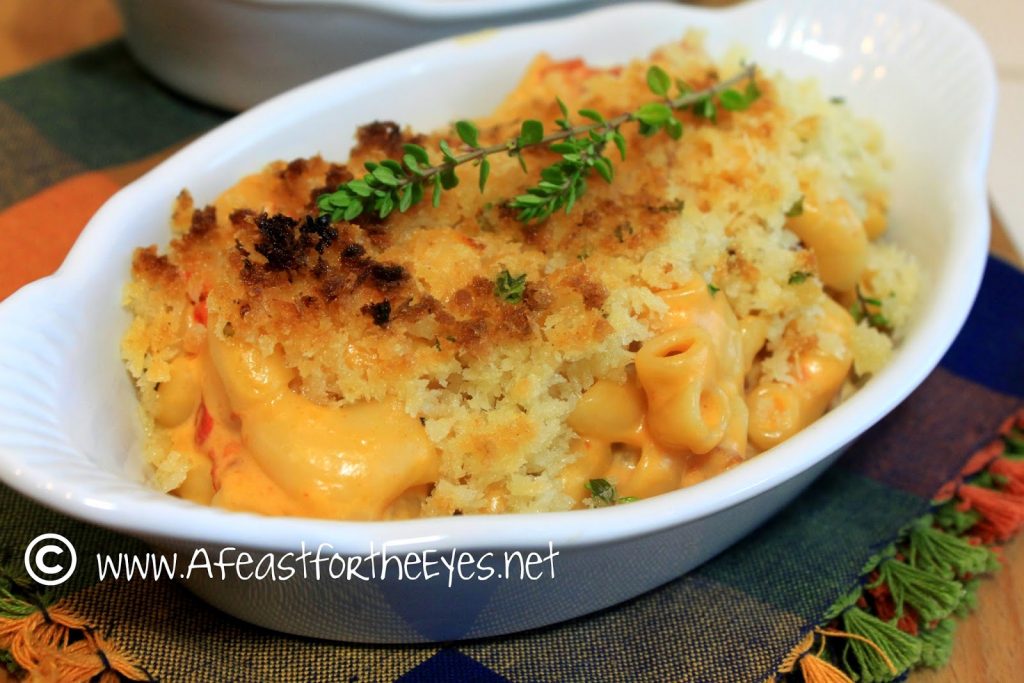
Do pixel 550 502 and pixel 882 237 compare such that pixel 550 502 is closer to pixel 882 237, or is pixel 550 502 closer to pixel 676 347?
pixel 676 347

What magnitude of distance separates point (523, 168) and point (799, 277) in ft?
1.63

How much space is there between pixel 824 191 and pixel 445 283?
0.75m

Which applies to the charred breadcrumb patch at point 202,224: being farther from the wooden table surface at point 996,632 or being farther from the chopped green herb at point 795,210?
the wooden table surface at point 996,632

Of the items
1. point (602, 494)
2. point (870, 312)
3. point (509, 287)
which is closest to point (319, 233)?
point (509, 287)

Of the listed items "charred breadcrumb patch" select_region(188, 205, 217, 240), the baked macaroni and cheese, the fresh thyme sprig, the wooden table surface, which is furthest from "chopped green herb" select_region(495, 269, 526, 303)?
the wooden table surface

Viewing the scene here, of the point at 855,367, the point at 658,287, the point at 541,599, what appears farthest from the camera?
the point at 855,367

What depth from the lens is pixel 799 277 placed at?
1611 mm

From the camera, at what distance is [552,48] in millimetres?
2129

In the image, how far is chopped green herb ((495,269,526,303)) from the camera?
1395 millimetres

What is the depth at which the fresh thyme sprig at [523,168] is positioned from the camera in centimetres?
147

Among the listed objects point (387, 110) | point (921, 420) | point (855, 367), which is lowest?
point (921, 420)

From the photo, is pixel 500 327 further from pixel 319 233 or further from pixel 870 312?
pixel 870 312

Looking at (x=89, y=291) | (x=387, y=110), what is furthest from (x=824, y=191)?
(x=89, y=291)

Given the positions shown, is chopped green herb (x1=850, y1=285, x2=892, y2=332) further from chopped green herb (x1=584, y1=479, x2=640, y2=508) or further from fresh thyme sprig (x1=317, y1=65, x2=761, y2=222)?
chopped green herb (x1=584, y1=479, x2=640, y2=508)
